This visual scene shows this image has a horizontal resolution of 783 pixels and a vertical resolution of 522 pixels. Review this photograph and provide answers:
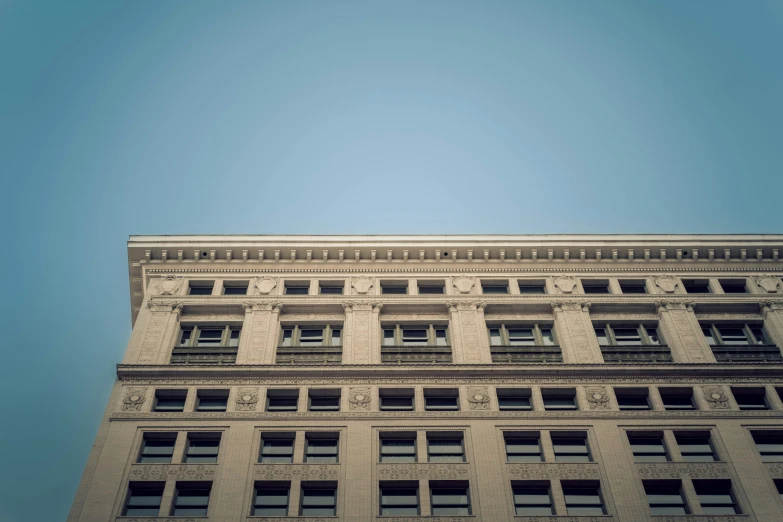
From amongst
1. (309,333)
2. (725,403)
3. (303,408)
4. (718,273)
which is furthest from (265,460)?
(718,273)

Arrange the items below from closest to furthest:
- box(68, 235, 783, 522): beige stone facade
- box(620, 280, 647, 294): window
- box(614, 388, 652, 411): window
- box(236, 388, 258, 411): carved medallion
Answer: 1. box(68, 235, 783, 522): beige stone facade
2. box(236, 388, 258, 411): carved medallion
3. box(614, 388, 652, 411): window
4. box(620, 280, 647, 294): window

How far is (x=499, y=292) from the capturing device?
53062 mm

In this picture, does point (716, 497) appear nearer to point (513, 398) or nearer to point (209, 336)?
point (513, 398)

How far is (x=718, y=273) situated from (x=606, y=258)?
663 cm

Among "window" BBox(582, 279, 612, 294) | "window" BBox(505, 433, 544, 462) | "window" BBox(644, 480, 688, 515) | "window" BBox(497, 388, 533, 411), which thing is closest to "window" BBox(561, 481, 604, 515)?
"window" BBox(505, 433, 544, 462)

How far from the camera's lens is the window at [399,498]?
128ft

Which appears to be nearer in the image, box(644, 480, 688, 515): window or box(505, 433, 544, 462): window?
box(644, 480, 688, 515): window

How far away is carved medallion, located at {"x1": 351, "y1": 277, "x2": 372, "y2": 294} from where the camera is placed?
5206 cm

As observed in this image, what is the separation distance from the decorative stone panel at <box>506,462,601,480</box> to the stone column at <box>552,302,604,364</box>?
297 inches

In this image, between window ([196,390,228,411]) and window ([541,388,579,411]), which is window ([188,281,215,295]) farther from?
window ([541,388,579,411])

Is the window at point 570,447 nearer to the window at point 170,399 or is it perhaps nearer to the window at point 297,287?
the window at point 297,287

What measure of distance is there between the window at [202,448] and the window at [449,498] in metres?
10.3

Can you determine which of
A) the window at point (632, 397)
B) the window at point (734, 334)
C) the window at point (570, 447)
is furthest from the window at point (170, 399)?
the window at point (734, 334)

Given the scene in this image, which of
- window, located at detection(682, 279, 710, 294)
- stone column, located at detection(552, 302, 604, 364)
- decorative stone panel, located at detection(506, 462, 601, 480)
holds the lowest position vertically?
decorative stone panel, located at detection(506, 462, 601, 480)
